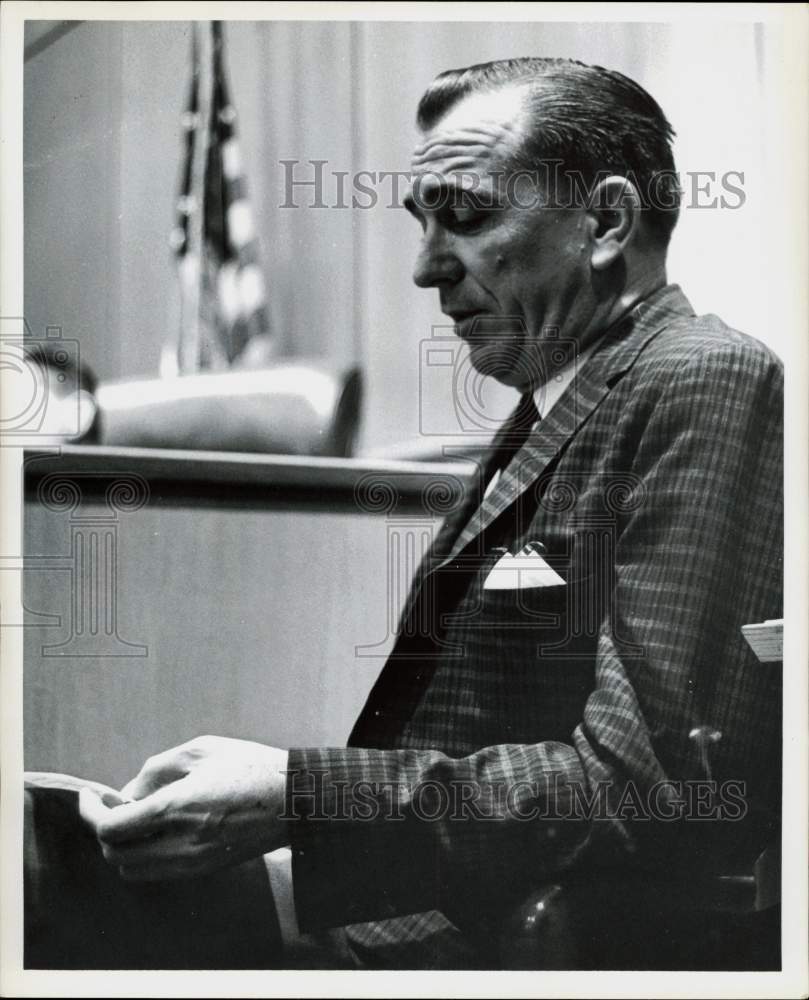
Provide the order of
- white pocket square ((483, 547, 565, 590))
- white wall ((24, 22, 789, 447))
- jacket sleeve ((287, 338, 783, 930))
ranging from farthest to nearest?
white wall ((24, 22, 789, 447)) → white pocket square ((483, 547, 565, 590)) → jacket sleeve ((287, 338, 783, 930))

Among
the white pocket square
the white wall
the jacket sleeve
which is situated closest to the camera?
the jacket sleeve

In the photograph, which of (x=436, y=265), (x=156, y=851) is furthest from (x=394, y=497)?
(x=156, y=851)

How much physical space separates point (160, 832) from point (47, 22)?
1.73 m

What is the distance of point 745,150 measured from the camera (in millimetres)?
2621

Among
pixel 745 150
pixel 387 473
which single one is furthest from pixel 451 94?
pixel 387 473

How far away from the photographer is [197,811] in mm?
2486

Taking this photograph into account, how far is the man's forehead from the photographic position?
2.52m

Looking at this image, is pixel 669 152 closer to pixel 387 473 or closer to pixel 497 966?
pixel 387 473

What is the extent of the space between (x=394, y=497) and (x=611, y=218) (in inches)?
28.5
